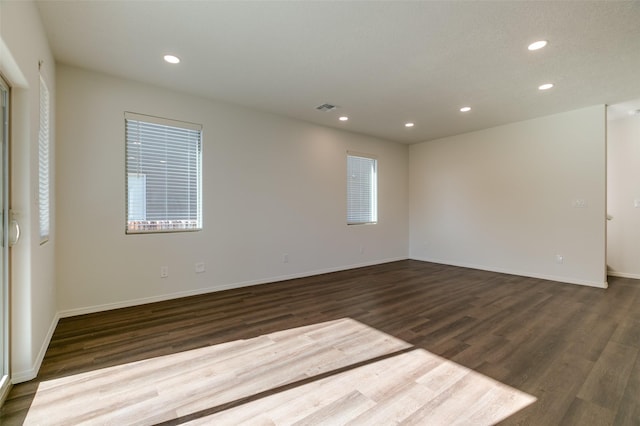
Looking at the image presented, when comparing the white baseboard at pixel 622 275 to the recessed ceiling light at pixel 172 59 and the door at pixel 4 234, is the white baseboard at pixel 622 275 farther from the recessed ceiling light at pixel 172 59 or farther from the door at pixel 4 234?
the door at pixel 4 234

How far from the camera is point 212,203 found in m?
3.98

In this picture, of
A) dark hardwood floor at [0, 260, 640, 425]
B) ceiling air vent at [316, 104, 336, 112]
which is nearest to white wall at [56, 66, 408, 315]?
dark hardwood floor at [0, 260, 640, 425]

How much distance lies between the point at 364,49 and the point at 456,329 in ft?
9.22

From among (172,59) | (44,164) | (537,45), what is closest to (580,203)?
(537,45)

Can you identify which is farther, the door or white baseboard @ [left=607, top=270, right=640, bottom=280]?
white baseboard @ [left=607, top=270, right=640, bottom=280]

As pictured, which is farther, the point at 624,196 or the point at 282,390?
the point at 624,196

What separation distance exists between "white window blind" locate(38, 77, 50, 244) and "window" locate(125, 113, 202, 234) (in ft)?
2.73

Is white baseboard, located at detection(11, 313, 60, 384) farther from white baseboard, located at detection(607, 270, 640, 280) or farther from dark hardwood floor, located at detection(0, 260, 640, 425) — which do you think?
white baseboard, located at detection(607, 270, 640, 280)

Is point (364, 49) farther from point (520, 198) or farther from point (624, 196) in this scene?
point (624, 196)

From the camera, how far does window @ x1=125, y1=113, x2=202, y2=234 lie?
11.3 ft

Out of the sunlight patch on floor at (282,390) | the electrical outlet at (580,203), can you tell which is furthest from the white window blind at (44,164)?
the electrical outlet at (580,203)

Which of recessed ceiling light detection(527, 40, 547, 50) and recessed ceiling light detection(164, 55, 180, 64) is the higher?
recessed ceiling light detection(164, 55, 180, 64)

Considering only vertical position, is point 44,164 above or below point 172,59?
below

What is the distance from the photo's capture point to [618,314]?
10.4 ft
